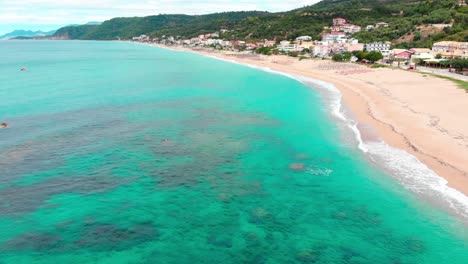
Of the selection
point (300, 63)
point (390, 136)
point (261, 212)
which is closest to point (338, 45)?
point (300, 63)

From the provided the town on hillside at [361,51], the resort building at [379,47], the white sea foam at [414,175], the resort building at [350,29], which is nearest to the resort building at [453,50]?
the town on hillside at [361,51]

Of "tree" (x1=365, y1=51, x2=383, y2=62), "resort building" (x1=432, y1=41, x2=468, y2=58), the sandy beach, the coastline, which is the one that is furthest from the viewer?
"tree" (x1=365, y1=51, x2=383, y2=62)

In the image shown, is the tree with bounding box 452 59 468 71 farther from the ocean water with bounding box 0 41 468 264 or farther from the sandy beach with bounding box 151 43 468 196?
the ocean water with bounding box 0 41 468 264

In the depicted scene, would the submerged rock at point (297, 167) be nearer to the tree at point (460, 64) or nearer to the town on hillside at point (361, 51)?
the town on hillside at point (361, 51)

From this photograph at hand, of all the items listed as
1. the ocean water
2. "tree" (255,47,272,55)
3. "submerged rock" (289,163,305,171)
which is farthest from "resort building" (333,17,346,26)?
"submerged rock" (289,163,305,171)

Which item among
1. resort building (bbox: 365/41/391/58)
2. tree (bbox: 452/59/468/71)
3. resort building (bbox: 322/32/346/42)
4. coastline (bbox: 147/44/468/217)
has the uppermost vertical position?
resort building (bbox: 322/32/346/42)

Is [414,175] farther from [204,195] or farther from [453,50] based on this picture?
[453,50]

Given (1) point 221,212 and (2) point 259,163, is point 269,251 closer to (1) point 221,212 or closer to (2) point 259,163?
(1) point 221,212

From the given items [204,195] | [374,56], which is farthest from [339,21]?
[204,195]
